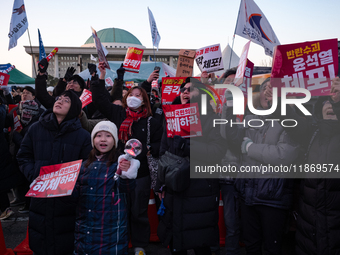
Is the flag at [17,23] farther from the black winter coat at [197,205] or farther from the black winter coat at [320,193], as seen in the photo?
the black winter coat at [320,193]

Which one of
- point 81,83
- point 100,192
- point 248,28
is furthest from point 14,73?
point 100,192

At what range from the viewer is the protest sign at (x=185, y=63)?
208 inches

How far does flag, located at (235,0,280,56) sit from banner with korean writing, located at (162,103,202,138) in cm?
315

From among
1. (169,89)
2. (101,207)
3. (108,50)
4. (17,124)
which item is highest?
(108,50)

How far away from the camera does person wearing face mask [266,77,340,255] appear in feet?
7.23

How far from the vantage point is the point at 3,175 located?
12.9 ft

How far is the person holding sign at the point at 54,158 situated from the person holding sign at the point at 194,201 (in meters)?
0.84

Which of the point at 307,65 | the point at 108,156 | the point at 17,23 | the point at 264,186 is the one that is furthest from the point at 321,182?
the point at 17,23

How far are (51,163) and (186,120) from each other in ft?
4.21

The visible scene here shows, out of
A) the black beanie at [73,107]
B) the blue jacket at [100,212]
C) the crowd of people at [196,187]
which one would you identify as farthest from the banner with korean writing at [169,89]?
the blue jacket at [100,212]

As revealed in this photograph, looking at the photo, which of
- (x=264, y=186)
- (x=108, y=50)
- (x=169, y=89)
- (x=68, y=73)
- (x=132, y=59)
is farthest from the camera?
(x=108, y=50)

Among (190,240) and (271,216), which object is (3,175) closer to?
(190,240)

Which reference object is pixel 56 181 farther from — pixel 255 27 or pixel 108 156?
pixel 255 27

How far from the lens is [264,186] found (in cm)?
250
